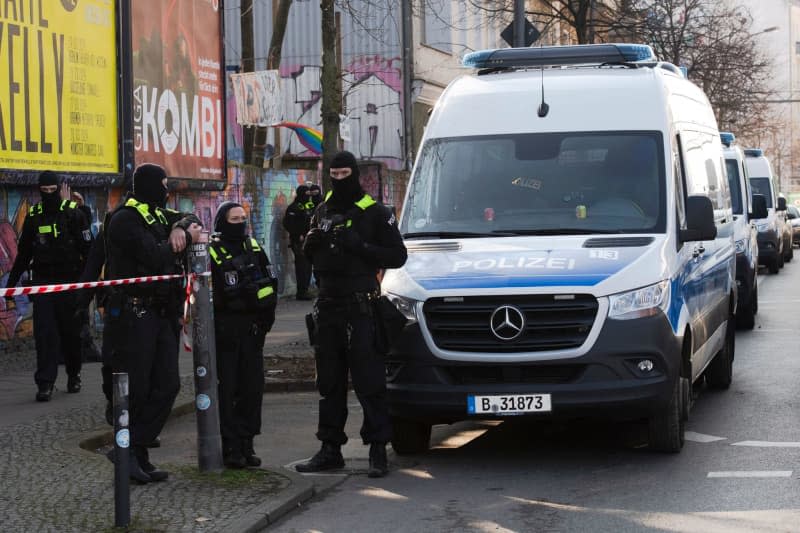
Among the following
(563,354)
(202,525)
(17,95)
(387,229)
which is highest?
(17,95)

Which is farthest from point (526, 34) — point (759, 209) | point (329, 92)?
point (329, 92)

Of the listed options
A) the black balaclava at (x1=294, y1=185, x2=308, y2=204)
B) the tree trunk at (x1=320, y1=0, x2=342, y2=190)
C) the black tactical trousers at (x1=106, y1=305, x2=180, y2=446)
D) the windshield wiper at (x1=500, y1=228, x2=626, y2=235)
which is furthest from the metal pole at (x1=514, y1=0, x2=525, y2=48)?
the black tactical trousers at (x1=106, y1=305, x2=180, y2=446)

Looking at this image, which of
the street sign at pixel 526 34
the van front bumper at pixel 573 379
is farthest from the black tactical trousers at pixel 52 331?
the street sign at pixel 526 34

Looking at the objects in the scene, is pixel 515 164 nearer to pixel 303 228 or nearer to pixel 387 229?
pixel 387 229

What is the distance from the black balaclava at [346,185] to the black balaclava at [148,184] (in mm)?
1058

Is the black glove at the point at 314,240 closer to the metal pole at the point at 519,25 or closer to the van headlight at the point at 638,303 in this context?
the van headlight at the point at 638,303

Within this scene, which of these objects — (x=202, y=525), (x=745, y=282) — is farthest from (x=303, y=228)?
(x=202, y=525)

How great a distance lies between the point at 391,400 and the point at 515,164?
82.7 inches

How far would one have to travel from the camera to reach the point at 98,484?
312 inches

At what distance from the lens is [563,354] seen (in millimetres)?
8367

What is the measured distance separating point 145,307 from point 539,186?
9.91ft

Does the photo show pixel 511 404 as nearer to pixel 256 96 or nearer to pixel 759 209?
pixel 759 209

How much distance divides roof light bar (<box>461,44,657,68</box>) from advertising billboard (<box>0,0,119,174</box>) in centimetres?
553

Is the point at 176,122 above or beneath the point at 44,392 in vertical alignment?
above
